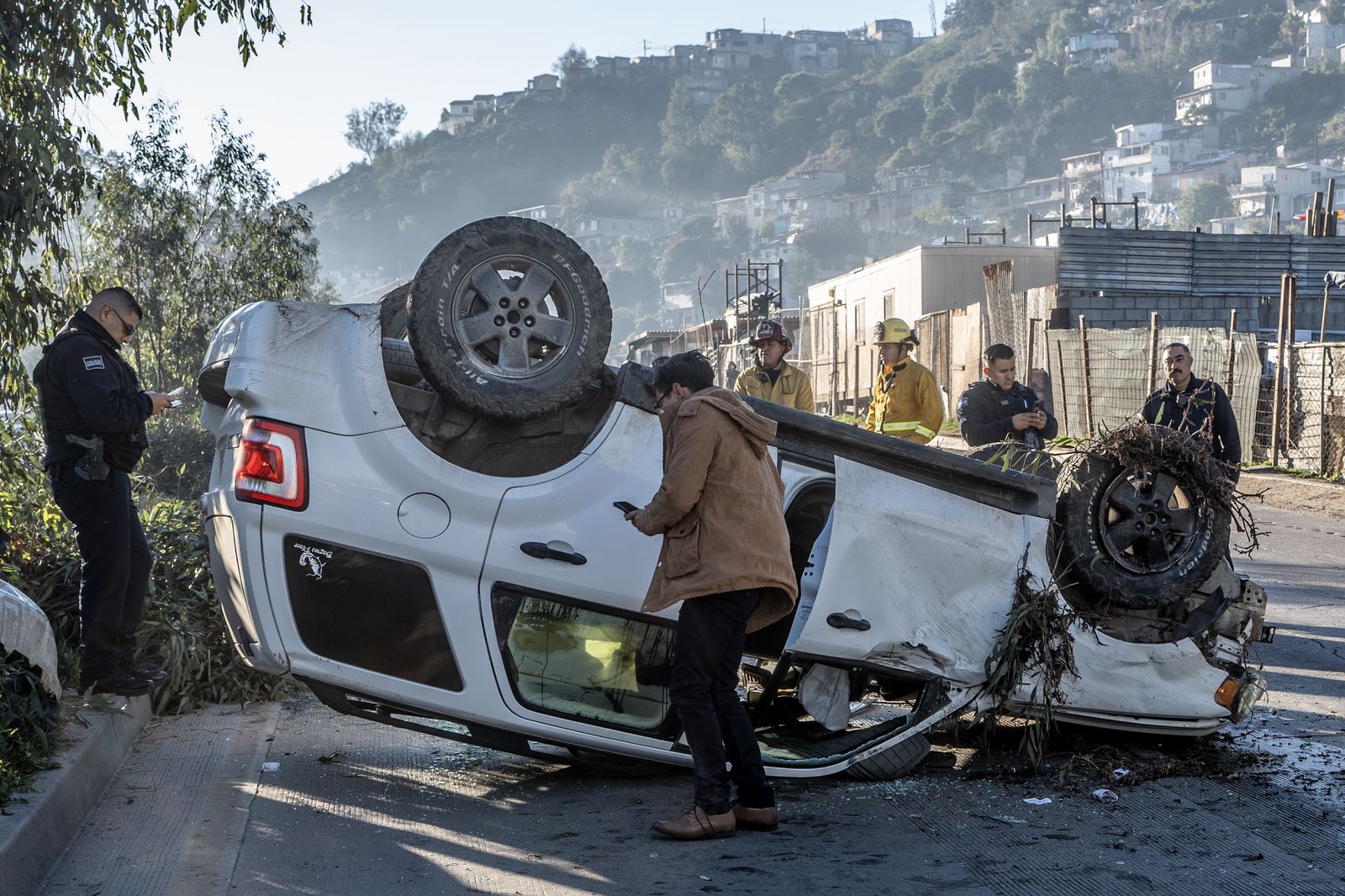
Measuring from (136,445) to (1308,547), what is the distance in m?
10.3

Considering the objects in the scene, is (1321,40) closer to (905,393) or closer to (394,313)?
(905,393)

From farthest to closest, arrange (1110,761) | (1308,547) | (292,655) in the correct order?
(1308,547)
(1110,761)
(292,655)

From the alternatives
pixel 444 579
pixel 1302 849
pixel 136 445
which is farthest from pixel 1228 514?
pixel 136 445

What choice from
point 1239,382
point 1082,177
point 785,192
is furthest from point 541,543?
point 785,192

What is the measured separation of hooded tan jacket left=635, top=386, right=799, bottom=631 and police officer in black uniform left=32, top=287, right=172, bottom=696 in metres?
2.47

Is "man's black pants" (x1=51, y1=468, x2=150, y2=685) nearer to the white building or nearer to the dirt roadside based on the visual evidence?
the dirt roadside

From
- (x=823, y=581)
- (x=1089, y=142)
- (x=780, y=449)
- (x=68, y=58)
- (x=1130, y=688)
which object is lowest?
(x=1130, y=688)

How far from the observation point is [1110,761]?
211 inches

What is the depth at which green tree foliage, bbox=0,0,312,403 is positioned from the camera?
6773 millimetres

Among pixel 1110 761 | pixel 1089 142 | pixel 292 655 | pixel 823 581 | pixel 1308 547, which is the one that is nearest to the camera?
pixel 292 655

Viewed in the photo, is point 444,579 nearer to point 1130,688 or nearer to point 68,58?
point 1130,688

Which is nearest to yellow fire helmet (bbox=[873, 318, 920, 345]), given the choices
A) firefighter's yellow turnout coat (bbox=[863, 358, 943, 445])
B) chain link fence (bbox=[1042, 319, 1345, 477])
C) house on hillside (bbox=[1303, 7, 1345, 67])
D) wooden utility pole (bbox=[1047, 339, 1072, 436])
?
firefighter's yellow turnout coat (bbox=[863, 358, 943, 445])

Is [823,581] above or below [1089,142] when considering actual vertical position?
below

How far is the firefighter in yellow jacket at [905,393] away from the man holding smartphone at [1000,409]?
333mm
